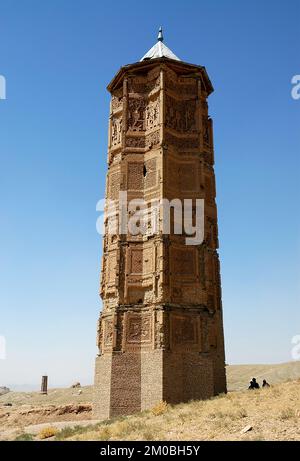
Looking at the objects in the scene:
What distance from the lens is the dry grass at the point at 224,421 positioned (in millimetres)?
11000

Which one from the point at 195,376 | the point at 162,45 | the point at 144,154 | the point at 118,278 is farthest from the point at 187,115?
the point at 195,376

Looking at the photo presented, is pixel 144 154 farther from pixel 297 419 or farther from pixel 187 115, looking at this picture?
pixel 297 419

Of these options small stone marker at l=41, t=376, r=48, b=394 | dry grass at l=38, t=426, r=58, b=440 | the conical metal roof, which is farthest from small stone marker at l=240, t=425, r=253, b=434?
small stone marker at l=41, t=376, r=48, b=394

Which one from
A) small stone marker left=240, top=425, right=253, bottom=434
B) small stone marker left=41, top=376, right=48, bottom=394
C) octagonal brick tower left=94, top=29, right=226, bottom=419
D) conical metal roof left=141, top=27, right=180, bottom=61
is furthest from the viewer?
small stone marker left=41, top=376, right=48, bottom=394

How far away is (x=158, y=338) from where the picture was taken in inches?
742

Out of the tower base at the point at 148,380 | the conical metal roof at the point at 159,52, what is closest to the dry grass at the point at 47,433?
the tower base at the point at 148,380

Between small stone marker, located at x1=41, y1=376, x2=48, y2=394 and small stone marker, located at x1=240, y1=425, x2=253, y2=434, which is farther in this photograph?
small stone marker, located at x1=41, y1=376, x2=48, y2=394

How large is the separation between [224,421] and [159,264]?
353 inches

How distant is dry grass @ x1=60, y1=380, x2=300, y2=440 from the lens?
11000 millimetres

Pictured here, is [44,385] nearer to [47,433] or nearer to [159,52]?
[47,433]

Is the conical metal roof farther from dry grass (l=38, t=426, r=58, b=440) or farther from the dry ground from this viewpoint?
dry grass (l=38, t=426, r=58, b=440)

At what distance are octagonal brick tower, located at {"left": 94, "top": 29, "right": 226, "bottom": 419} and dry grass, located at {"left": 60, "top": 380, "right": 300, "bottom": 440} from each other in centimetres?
281
